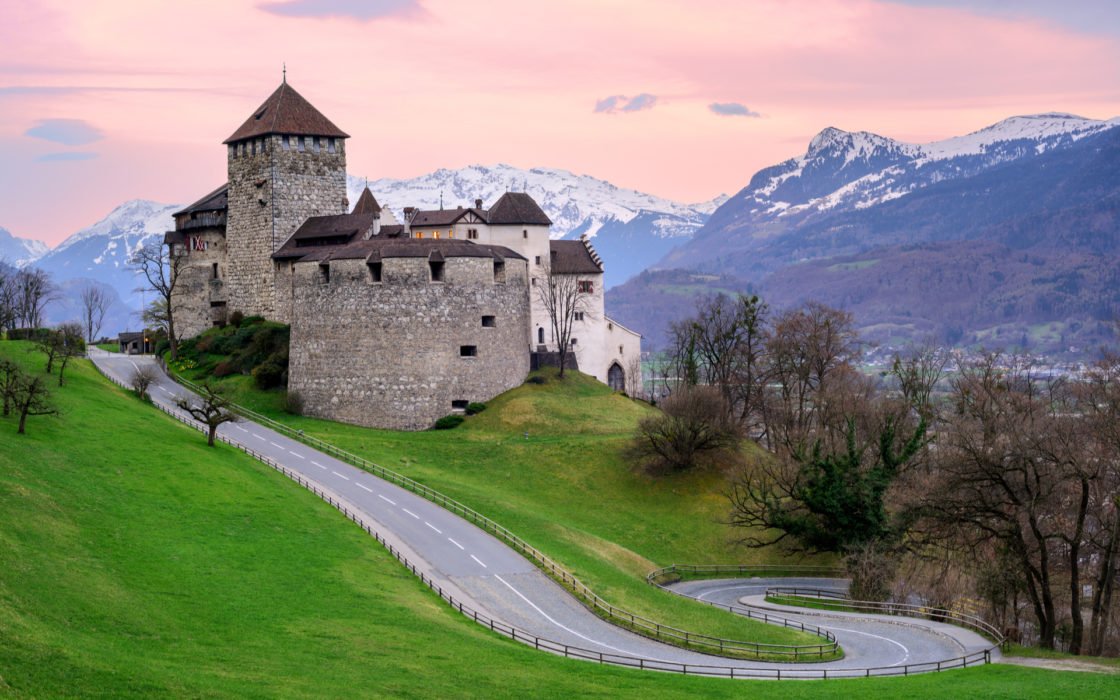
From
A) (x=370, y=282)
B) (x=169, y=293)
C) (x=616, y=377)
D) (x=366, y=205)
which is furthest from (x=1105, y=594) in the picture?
(x=169, y=293)

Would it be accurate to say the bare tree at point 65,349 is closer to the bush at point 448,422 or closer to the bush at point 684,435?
the bush at point 448,422

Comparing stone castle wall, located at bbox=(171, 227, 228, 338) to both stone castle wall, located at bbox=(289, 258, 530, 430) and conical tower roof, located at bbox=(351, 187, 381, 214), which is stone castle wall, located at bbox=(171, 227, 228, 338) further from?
stone castle wall, located at bbox=(289, 258, 530, 430)

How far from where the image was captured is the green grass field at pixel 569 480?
70.8m

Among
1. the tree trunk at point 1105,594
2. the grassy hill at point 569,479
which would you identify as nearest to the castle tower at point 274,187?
the grassy hill at point 569,479

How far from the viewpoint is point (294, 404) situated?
9538 cm

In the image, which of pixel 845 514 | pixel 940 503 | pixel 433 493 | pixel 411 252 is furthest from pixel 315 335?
pixel 940 503

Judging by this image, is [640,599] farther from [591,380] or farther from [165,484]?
[591,380]

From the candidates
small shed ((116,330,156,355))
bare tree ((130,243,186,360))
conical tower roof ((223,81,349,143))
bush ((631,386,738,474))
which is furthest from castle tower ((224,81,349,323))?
bush ((631,386,738,474))

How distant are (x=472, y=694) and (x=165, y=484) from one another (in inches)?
1077

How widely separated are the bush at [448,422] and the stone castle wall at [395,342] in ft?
2.79

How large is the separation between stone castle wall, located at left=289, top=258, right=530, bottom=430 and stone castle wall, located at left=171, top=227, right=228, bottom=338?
62.3 feet

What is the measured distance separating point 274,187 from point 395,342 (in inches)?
860

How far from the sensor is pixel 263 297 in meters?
108

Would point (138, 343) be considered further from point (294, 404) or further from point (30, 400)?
point (30, 400)
